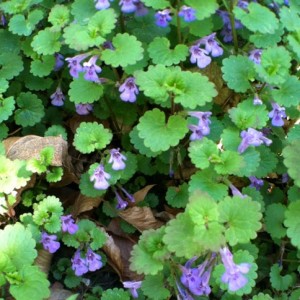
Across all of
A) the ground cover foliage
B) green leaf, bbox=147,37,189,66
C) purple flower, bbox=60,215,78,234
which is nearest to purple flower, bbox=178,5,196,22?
the ground cover foliage

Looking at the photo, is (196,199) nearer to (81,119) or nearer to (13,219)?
(13,219)

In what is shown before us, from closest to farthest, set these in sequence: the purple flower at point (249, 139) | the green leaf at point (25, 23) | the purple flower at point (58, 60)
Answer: the purple flower at point (249, 139), the green leaf at point (25, 23), the purple flower at point (58, 60)

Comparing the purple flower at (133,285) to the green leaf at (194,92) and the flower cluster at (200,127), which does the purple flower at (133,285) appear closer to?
the flower cluster at (200,127)

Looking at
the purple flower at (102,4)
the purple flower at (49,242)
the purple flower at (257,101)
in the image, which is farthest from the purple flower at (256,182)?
the purple flower at (102,4)

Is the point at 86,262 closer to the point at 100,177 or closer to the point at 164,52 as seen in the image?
the point at 100,177

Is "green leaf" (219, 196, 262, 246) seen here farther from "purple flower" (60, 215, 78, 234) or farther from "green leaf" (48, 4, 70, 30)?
"green leaf" (48, 4, 70, 30)

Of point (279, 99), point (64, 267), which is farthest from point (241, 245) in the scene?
point (64, 267)
